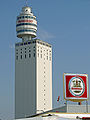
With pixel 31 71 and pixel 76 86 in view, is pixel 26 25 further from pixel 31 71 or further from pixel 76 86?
pixel 76 86

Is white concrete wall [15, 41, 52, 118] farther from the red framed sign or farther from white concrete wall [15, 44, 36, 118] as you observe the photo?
the red framed sign

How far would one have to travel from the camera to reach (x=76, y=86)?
233ft

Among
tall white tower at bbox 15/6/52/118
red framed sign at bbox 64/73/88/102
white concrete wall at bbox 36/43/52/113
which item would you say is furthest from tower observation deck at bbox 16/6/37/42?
red framed sign at bbox 64/73/88/102

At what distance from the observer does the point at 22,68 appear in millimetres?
158250

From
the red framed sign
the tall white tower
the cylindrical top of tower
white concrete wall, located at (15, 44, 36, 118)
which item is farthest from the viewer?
the cylindrical top of tower

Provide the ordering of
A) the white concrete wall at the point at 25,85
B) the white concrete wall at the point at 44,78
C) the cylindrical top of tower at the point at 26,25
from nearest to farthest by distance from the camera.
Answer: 1. the white concrete wall at the point at 25,85
2. the white concrete wall at the point at 44,78
3. the cylindrical top of tower at the point at 26,25

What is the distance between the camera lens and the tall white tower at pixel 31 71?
496ft

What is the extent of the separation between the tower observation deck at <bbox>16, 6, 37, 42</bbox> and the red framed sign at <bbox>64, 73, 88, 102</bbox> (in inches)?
3746

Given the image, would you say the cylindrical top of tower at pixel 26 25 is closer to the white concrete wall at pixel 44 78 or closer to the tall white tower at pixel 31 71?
the tall white tower at pixel 31 71

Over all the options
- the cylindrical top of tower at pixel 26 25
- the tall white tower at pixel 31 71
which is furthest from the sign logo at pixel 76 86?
the cylindrical top of tower at pixel 26 25

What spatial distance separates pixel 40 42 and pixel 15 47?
555 inches

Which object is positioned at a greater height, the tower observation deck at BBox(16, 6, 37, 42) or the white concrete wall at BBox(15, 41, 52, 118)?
the tower observation deck at BBox(16, 6, 37, 42)

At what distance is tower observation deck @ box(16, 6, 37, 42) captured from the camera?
163625 mm

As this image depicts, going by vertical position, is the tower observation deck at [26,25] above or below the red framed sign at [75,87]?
above
